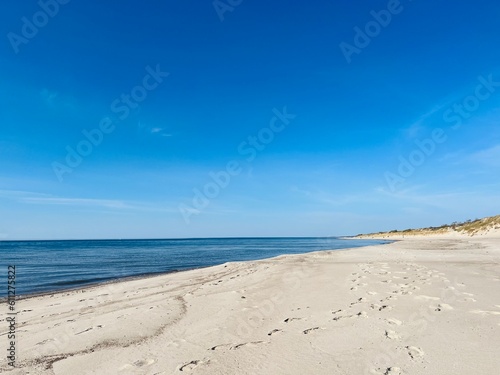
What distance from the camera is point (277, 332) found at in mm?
6566

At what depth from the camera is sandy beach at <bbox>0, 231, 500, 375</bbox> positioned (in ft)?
16.6

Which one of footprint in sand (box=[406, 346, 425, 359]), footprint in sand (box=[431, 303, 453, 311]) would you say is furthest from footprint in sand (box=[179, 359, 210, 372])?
footprint in sand (box=[431, 303, 453, 311])

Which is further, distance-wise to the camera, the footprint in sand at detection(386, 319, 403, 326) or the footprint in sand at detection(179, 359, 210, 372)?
the footprint in sand at detection(386, 319, 403, 326)

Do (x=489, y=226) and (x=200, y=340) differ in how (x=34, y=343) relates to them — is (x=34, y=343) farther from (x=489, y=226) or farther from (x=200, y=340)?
(x=489, y=226)

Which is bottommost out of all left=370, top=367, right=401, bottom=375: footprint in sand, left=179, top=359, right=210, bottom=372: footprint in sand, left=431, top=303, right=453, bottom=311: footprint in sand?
left=370, top=367, right=401, bottom=375: footprint in sand

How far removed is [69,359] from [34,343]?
5.50ft

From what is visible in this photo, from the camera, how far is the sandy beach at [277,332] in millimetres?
5062

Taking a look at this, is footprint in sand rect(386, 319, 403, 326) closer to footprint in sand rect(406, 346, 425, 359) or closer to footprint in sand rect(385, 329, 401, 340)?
footprint in sand rect(385, 329, 401, 340)

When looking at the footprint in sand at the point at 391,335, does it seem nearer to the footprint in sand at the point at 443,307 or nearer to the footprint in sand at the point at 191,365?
the footprint in sand at the point at 443,307

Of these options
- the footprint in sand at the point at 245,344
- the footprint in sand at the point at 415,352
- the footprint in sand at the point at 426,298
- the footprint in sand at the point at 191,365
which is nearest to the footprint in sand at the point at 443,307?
the footprint in sand at the point at 426,298

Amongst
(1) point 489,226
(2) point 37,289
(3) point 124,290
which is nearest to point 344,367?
(3) point 124,290

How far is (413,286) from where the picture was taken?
1073cm

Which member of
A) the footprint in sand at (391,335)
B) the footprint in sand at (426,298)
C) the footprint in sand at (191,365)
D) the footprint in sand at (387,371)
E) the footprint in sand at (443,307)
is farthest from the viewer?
the footprint in sand at (426,298)

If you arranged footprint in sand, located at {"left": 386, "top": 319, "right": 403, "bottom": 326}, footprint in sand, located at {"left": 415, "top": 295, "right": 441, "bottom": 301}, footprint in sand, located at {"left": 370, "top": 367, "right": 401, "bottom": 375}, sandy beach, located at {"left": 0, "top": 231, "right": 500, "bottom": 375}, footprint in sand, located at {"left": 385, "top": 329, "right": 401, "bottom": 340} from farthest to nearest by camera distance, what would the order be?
footprint in sand, located at {"left": 415, "top": 295, "right": 441, "bottom": 301} < footprint in sand, located at {"left": 386, "top": 319, "right": 403, "bottom": 326} < footprint in sand, located at {"left": 385, "top": 329, "right": 401, "bottom": 340} < sandy beach, located at {"left": 0, "top": 231, "right": 500, "bottom": 375} < footprint in sand, located at {"left": 370, "top": 367, "right": 401, "bottom": 375}
